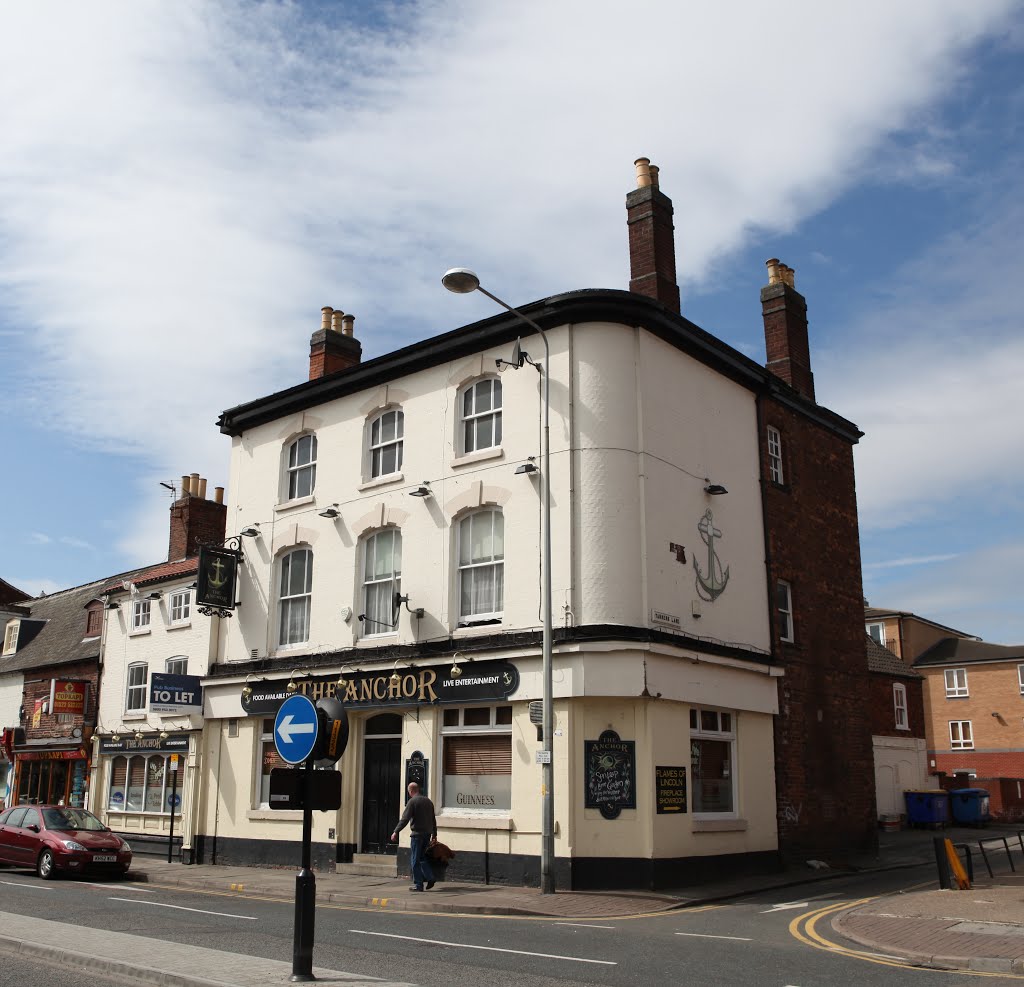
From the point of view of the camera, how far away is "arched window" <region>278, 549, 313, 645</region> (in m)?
23.6

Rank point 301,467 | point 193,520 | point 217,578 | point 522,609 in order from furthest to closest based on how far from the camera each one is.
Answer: point 193,520 < point 301,467 < point 217,578 < point 522,609

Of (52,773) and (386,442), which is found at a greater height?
(386,442)

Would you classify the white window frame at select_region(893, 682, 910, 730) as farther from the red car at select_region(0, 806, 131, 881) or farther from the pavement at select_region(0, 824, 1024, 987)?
the red car at select_region(0, 806, 131, 881)

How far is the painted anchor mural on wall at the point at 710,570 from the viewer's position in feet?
66.6

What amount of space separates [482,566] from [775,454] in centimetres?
809

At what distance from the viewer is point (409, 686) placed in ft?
67.1

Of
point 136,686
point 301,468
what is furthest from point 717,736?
point 136,686

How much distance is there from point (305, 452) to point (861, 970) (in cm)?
1762

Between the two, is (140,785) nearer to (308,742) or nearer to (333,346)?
(333,346)

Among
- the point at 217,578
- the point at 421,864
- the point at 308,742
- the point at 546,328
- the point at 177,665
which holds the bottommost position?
the point at 421,864

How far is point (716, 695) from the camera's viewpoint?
779 inches

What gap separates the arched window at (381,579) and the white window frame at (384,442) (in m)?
1.41

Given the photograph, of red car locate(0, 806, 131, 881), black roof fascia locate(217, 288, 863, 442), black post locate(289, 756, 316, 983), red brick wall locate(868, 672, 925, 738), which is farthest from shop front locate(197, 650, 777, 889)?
red brick wall locate(868, 672, 925, 738)

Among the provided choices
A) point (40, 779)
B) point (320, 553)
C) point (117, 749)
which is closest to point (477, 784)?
point (320, 553)
